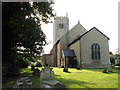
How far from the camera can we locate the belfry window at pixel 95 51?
2772cm

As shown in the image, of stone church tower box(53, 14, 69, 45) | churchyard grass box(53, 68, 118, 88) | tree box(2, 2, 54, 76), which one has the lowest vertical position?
churchyard grass box(53, 68, 118, 88)

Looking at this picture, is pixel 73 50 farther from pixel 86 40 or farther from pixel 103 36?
pixel 103 36

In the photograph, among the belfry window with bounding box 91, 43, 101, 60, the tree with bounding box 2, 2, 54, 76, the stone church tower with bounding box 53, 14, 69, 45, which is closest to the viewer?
the tree with bounding box 2, 2, 54, 76

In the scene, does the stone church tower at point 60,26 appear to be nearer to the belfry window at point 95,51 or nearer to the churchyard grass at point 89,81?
the belfry window at point 95,51

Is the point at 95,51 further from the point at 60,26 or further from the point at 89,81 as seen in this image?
the point at 60,26

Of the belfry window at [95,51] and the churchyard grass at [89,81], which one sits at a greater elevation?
the belfry window at [95,51]

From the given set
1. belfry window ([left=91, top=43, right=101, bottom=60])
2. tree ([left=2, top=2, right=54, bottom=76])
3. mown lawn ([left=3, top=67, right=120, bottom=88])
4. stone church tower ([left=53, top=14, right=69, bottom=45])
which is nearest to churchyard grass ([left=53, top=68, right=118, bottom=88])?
mown lawn ([left=3, top=67, right=120, bottom=88])

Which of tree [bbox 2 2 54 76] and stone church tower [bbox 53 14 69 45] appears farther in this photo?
stone church tower [bbox 53 14 69 45]

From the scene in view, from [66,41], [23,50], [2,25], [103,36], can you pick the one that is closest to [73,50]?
[66,41]

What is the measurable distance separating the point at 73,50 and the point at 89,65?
275 inches

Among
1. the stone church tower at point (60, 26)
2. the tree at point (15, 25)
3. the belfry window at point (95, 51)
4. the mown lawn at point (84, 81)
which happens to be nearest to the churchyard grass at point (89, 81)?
the mown lawn at point (84, 81)

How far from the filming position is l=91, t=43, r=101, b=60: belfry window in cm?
2772

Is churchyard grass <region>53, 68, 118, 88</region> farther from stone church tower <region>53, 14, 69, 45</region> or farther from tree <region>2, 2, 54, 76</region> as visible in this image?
stone church tower <region>53, 14, 69, 45</region>

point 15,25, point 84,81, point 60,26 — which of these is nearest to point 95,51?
point 84,81
